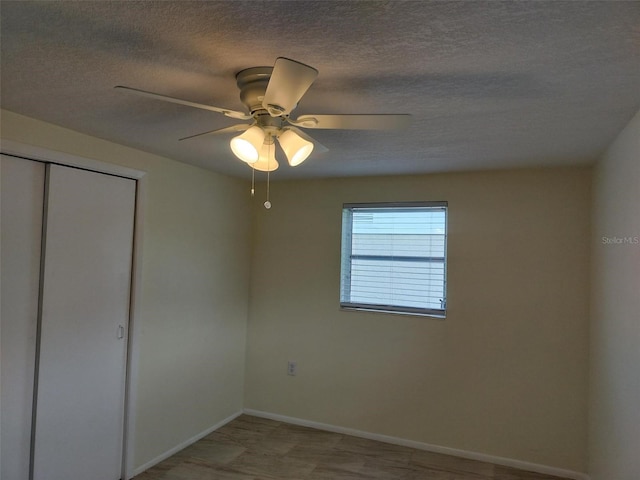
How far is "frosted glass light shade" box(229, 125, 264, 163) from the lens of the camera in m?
1.59

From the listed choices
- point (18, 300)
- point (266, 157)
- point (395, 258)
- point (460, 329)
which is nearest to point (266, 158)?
point (266, 157)

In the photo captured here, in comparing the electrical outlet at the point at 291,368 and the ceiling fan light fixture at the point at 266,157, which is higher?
the ceiling fan light fixture at the point at 266,157

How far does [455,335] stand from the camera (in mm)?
3398

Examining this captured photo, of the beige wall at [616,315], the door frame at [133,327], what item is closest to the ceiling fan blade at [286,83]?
the beige wall at [616,315]

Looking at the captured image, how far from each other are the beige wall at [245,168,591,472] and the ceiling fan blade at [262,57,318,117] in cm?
227

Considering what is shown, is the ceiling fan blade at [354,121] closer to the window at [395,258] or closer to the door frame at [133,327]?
the door frame at [133,327]

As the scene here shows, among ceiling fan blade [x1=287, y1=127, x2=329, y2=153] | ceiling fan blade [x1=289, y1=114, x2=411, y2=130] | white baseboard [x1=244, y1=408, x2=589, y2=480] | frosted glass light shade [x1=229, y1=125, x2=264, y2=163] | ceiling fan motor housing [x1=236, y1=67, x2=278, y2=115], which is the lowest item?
white baseboard [x1=244, y1=408, x2=589, y2=480]

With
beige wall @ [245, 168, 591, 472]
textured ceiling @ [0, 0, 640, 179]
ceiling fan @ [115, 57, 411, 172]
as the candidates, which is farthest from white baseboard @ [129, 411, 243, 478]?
ceiling fan @ [115, 57, 411, 172]

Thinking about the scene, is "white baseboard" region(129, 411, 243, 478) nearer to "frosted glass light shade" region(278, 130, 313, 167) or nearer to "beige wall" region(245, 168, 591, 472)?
"beige wall" region(245, 168, 591, 472)

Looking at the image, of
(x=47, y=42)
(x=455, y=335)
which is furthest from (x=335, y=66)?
(x=455, y=335)

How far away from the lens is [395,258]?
3.68 m

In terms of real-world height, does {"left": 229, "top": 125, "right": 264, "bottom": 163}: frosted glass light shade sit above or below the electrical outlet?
above

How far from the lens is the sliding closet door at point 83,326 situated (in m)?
2.45

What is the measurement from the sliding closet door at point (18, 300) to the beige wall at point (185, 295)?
0.84 feet
